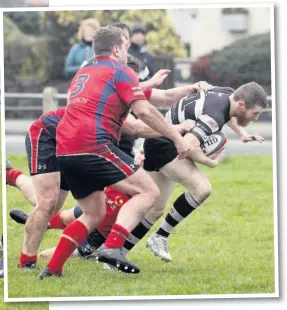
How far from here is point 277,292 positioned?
7121 millimetres

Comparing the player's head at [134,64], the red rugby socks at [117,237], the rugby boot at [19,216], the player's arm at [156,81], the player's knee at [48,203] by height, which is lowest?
the rugby boot at [19,216]

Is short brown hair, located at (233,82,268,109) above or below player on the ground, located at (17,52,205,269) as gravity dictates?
above

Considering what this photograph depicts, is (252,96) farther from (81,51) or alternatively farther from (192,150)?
(81,51)

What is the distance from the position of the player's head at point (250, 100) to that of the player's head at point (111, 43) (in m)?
0.84

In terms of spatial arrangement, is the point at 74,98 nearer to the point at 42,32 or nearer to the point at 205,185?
the point at 205,185

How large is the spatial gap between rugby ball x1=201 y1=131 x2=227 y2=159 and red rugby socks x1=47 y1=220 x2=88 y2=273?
38.3 inches

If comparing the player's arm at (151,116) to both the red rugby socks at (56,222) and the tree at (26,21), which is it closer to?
the tree at (26,21)

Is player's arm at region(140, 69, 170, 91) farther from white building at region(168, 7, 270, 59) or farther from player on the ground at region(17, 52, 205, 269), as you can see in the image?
white building at region(168, 7, 270, 59)

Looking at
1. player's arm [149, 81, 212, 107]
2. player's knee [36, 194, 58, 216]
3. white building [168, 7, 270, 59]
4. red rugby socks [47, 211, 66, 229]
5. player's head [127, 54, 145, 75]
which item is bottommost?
red rugby socks [47, 211, 66, 229]

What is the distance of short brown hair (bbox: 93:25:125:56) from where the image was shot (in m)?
6.90

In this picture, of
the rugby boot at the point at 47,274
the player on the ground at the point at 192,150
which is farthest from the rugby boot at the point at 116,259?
the player on the ground at the point at 192,150

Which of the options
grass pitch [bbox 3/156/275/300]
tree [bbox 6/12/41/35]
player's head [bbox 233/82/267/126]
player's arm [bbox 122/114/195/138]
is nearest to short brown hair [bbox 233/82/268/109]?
player's head [bbox 233/82/267/126]

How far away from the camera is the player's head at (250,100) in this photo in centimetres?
726

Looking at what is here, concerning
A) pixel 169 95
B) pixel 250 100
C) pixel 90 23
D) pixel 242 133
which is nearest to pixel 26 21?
pixel 90 23
